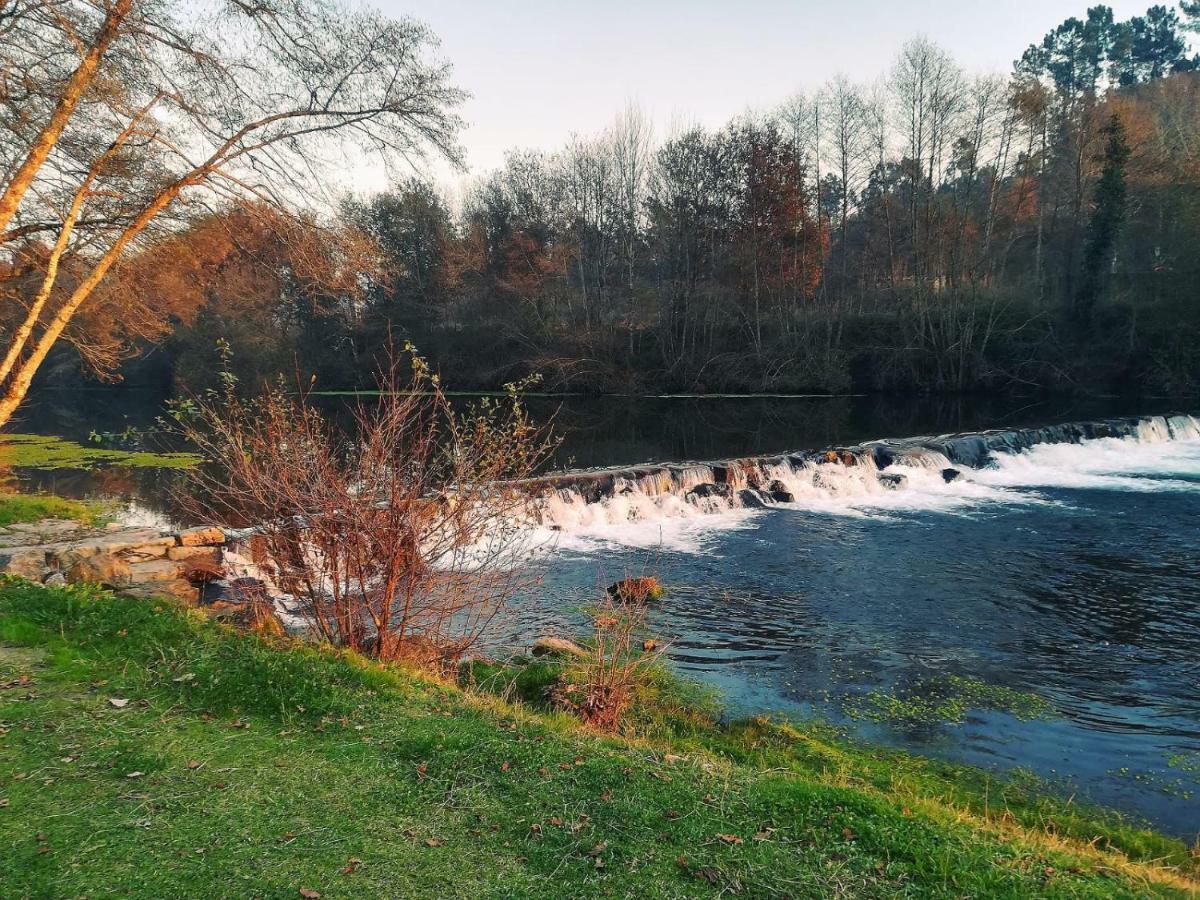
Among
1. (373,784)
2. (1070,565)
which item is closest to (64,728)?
(373,784)

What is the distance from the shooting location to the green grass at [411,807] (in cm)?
328

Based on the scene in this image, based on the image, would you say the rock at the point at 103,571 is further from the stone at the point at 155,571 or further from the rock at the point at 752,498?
the rock at the point at 752,498

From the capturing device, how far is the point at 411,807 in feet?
12.6

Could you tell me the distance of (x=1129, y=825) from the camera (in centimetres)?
545

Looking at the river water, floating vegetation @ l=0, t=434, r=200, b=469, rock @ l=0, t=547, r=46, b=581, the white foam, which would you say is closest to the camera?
the river water

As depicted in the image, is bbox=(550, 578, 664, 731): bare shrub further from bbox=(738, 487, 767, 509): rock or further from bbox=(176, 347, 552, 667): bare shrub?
bbox=(738, 487, 767, 509): rock

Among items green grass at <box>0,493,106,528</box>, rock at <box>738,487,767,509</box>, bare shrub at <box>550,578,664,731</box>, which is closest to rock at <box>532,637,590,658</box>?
bare shrub at <box>550,578,664,731</box>

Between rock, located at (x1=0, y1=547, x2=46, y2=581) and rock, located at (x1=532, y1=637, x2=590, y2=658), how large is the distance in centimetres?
637

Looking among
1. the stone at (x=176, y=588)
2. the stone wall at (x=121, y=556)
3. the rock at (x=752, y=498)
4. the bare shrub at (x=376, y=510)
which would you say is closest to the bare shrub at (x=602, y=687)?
the bare shrub at (x=376, y=510)

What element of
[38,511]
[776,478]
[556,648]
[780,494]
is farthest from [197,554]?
[776,478]

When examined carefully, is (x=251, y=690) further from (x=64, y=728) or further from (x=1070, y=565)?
(x=1070, y=565)

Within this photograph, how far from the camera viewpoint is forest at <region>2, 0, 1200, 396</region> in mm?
36625

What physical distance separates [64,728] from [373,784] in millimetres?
2047

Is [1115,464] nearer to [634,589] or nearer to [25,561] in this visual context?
[634,589]
